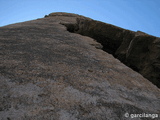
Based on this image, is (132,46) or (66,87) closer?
(66,87)

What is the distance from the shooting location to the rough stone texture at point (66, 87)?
885 millimetres

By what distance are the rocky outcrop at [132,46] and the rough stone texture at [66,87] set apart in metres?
1.05

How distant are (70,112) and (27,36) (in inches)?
67.7

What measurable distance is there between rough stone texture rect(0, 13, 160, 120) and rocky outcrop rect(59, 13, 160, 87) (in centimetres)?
105

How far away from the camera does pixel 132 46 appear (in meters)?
2.72

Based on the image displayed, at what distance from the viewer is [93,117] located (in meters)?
0.88

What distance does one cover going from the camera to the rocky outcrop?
8.58 ft

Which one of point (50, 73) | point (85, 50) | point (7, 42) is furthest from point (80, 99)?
point (7, 42)

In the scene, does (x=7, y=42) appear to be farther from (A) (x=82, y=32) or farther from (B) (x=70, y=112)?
(A) (x=82, y=32)

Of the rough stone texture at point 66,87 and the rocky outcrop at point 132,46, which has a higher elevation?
the rocky outcrop at point 132,46

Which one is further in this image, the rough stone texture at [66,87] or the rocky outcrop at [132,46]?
the rocky outcrop at [132,46]

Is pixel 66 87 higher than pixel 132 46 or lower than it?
lower

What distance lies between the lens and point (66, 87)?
1123mm

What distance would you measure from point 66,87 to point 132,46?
75.8 inches
